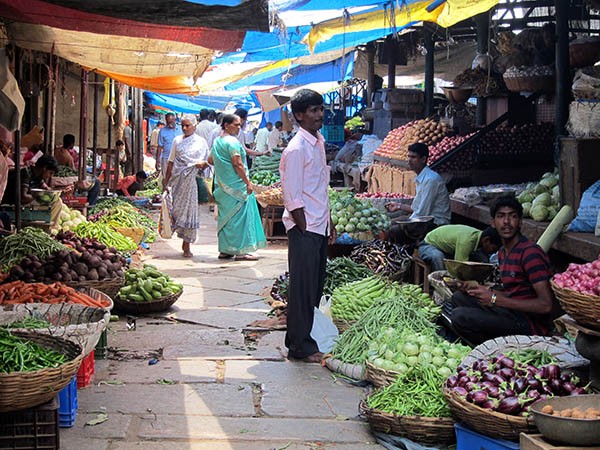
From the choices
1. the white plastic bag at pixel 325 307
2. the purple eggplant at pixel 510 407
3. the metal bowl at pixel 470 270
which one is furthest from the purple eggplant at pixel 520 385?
the white plastic bag at pixel 325 307

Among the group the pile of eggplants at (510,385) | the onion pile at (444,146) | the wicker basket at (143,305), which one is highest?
the onion pile at (444,146)

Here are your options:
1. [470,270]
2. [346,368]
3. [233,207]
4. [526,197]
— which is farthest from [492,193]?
[233,207]

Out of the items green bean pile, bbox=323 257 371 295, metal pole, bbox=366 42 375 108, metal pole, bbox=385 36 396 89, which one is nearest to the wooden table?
green bean pile, bbox=323 257 371 295

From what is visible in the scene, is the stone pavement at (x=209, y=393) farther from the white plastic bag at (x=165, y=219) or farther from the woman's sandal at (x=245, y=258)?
the white plastic bag at (x=165, y=219)

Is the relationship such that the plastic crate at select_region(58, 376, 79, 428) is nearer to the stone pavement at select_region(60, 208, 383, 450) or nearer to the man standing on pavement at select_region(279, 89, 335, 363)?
the stone pavement at select_region(60, 208, 383, 450)

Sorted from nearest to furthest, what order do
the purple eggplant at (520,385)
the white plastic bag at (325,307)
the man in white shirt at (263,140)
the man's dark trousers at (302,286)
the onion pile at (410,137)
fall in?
1. the purple eggplant at (520,385)
2. the man's dark trousers at (302,286)
3. the white plastic bag at (325,307)
4. the onion pile at (410,137)
5. the man in white shirt at (263,140)

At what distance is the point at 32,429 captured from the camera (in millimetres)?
4219

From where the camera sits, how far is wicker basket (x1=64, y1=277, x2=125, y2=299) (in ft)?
22.7

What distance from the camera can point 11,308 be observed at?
18.3 ft

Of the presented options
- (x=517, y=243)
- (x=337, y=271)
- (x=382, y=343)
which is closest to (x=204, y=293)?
(x=337, y=271)

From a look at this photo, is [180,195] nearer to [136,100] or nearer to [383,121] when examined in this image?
[383,121]

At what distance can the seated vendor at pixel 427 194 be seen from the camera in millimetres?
8492

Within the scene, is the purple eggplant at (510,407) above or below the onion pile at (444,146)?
below

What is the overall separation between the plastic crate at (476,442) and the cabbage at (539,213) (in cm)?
378
